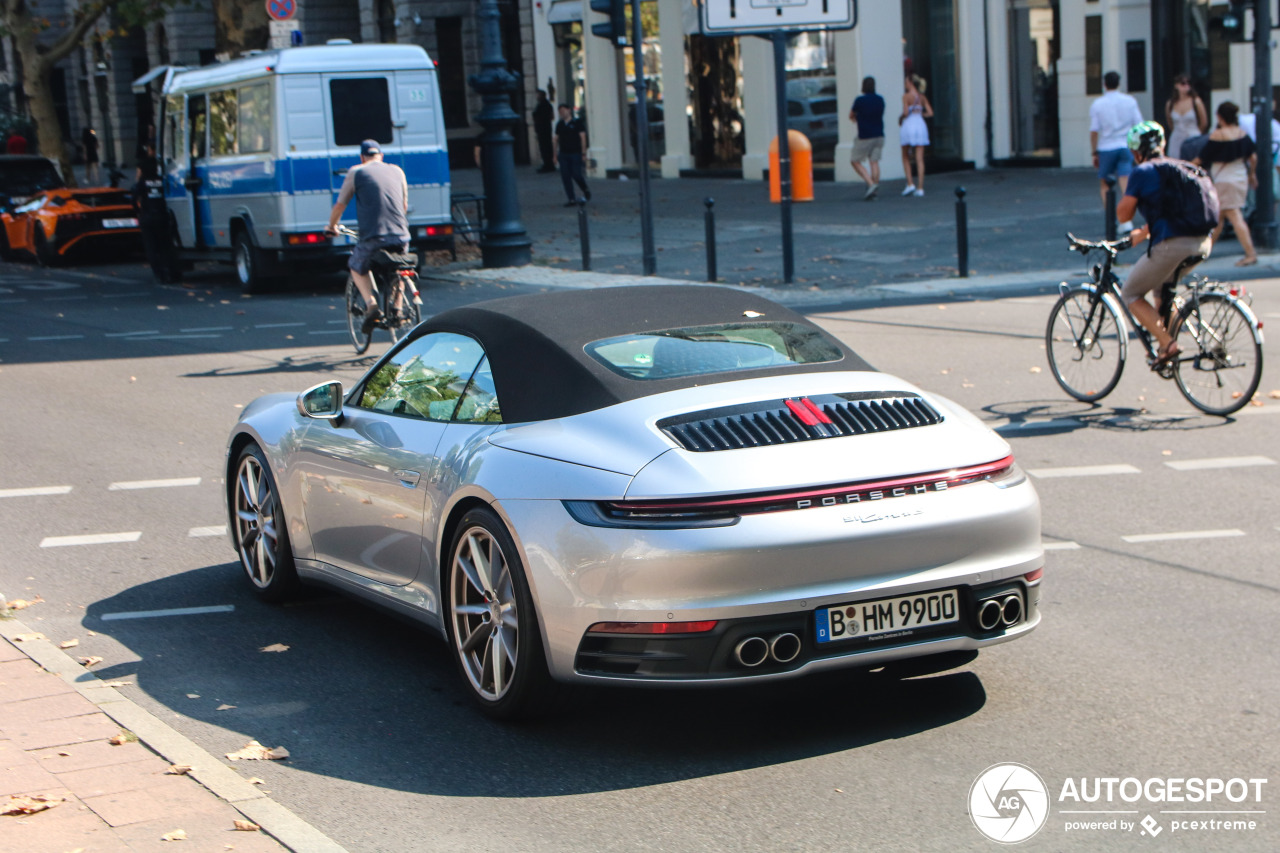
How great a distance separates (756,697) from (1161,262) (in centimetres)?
607

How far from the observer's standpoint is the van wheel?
19.6 metres

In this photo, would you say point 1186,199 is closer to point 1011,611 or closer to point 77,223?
point 1011,611

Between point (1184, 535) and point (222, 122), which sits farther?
point (222, 122)

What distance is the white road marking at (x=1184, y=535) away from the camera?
7223 mm

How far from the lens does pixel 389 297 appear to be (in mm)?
13852

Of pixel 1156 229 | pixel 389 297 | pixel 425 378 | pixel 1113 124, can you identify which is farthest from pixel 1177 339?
pixel 1113 124

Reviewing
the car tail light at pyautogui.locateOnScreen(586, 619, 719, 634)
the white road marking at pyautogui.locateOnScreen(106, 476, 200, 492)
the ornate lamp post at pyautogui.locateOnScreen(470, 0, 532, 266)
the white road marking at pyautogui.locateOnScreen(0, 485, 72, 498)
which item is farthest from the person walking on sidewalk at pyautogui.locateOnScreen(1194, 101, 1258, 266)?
the car tail light at pyautogui.locateOnScreen(586, 619, 719, 634)

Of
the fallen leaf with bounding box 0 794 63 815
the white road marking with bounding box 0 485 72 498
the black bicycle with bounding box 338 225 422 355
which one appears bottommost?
the white road marking with bounding box 0 485 72 498

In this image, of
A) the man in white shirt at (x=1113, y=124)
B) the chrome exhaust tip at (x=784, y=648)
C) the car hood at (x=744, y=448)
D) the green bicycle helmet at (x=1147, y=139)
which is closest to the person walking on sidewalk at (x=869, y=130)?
the man in white shirt at (x=1113, y=124)

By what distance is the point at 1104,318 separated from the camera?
10711 millimetres

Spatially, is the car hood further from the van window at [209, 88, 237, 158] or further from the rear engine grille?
the van window at [209, 88, 237, 158]

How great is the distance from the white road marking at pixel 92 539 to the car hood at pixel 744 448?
3.59 metres

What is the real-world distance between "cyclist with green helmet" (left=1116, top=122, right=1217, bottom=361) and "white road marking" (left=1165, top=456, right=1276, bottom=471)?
1.54m

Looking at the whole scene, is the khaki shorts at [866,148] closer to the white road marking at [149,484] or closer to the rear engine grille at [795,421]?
the white road marking at [149,484]
